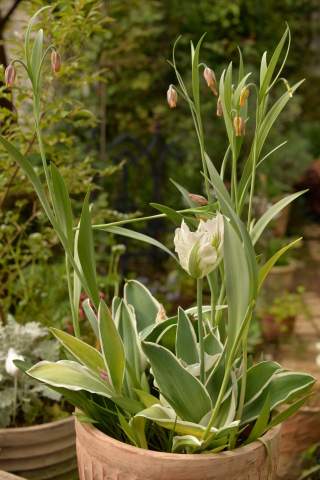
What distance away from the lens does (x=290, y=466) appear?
1964 mm

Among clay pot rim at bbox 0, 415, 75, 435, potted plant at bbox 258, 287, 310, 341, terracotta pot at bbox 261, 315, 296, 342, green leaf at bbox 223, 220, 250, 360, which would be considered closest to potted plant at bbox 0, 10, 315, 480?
green leaf at bbox 223, 220, 250, 360

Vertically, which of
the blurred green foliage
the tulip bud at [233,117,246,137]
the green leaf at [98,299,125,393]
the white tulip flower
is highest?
the tulip bud at [233,117,246,137]

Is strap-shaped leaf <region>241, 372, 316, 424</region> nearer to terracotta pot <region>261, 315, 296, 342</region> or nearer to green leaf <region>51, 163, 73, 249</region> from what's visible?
green leaf <region>51, 163, 73, 249</region>

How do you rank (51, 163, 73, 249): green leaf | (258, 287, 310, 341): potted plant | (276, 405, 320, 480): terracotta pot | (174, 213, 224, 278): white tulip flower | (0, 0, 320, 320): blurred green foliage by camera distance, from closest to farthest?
(174, 213, 224, 278): white tulip flower, (51, 163, 73, 249): green leaf, (276, 405, 320, 480): terracotta pot, (258, 287, 310, 341): potted plant, (0, 0, 320, 320): blurred green foliage

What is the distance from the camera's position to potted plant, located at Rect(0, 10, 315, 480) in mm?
868

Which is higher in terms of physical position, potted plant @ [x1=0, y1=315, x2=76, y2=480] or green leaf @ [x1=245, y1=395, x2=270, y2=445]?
green leaf @ [x1=245, y1=395, x2=270, y2=445]

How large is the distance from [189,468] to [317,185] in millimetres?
5019

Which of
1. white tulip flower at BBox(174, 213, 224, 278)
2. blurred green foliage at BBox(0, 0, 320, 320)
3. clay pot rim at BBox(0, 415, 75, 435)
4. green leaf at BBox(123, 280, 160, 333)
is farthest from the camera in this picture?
blurred green foliage at BBox(0, 0, 320, 320)

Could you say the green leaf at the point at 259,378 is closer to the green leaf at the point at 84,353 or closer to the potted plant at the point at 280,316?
the green leaf at the point at 84,353

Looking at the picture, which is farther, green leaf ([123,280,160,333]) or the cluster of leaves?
the cluster of leaves

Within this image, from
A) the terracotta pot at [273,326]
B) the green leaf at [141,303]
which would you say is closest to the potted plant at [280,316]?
the terracotta pot at [273,326]

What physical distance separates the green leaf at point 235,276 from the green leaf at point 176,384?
0.43 ft

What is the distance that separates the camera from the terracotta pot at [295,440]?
76.3 inches

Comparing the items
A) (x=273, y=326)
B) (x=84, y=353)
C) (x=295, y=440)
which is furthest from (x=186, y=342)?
(x=273, y=326)
